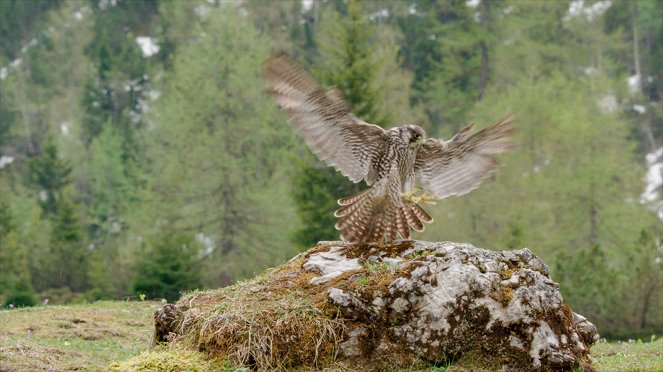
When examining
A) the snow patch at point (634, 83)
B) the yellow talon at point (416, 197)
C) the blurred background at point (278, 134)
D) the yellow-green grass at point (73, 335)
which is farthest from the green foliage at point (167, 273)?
the snow patch at point (634, 83)

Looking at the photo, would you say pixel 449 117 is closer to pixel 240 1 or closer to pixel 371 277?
pixel 240 1

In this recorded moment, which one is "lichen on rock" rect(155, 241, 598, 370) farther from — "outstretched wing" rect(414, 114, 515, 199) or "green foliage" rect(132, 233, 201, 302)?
"green foliage" rect(132, 233, 201, 302)

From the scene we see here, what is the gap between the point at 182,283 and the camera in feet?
80.7

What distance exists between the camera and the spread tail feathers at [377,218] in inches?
400

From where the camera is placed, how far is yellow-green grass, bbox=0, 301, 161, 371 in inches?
389

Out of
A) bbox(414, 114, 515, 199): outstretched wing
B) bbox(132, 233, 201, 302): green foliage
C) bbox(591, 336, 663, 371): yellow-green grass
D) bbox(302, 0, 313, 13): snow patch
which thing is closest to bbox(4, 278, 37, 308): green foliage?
bbox(132, 233, 201, 302): green foliage

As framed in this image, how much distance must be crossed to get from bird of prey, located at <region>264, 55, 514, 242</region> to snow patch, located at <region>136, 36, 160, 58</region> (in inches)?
1891

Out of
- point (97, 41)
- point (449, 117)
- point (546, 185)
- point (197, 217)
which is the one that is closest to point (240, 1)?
point (97, 41)

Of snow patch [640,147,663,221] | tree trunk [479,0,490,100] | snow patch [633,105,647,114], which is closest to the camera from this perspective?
snow patch [640,147,663,221]

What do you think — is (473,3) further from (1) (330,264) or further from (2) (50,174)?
(1) (330,264)

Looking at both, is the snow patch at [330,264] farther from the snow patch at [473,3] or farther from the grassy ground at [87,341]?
the snow patch at [473,3]

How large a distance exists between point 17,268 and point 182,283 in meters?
8.38

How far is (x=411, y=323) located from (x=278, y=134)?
31.6 meters

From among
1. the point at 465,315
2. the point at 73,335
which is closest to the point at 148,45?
the point at 73,335
